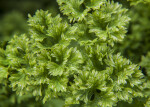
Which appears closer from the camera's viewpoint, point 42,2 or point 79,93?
point 79,93

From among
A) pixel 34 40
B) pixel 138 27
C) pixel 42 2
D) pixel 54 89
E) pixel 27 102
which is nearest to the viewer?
pixel 54 89

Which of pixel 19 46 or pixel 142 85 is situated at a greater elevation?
pixel 19 46

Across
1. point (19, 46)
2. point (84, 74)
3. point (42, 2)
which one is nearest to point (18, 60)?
point (19, 46)

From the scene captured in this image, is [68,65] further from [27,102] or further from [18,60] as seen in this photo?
[27,102]

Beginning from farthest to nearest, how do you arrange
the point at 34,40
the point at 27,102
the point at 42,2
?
the point at 42,2, the point at 27,102, the point at 34,40

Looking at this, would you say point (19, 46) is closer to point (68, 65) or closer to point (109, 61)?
point (68, 65)

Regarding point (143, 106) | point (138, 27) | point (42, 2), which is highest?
point (42, 2)
